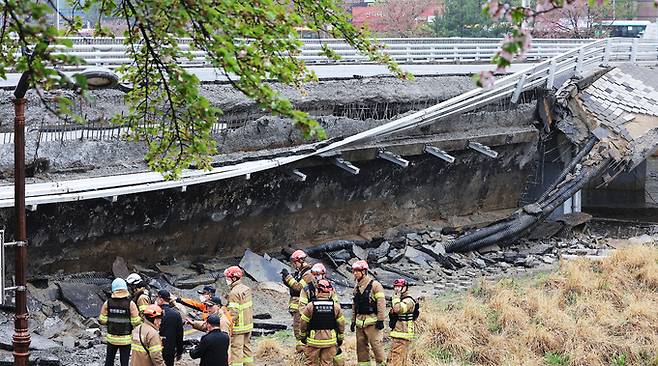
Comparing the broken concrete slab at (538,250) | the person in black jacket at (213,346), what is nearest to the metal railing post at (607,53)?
the broken concrete slab at (538,250)

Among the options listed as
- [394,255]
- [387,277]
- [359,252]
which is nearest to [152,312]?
[387,277]

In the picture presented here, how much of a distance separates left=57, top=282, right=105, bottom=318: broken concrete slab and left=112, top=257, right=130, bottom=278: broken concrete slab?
967 millimetres

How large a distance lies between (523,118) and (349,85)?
5469 mm

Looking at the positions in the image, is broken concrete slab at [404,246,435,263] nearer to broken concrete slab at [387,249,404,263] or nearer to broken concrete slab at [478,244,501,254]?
broken concrete slab at [387,249,404,263]

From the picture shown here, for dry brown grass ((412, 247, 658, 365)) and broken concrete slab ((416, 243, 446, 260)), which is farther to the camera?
broken concrete slab ((416, 243, 446, 260))

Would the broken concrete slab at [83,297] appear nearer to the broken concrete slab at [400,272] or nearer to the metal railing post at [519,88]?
the broken concrete slab at [400,272]

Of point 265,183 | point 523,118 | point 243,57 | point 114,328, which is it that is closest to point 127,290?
point 114,328

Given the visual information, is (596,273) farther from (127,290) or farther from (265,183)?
(127,290)

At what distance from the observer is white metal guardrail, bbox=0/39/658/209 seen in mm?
17078

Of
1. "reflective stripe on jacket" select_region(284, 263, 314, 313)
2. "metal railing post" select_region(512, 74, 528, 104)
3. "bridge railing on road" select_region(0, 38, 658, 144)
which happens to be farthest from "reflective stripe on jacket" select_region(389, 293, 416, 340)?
"metal railing post" select_region(512, 74, 528, 104)

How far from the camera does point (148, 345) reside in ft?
38.8

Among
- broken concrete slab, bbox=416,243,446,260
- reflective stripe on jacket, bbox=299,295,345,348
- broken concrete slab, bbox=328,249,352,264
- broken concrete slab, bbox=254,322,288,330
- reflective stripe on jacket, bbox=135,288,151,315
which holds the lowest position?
broken concrete slab, bbox=416,243,446,260

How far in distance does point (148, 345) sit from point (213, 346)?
0.72 meters

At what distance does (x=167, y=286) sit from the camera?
61.1ft
